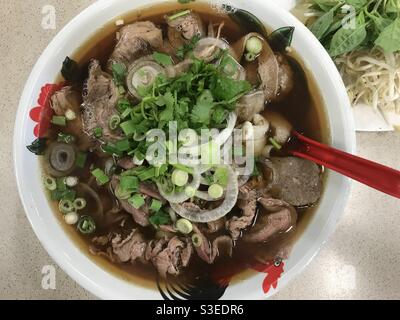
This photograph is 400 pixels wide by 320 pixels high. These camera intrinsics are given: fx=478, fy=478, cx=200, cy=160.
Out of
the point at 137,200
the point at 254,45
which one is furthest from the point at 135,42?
the point at 137,200

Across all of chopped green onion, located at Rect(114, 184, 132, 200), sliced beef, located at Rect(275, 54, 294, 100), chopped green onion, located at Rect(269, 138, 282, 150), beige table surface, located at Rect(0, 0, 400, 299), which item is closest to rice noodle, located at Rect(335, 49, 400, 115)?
beige table surface, located at Rect(0, 0, 400, 299)

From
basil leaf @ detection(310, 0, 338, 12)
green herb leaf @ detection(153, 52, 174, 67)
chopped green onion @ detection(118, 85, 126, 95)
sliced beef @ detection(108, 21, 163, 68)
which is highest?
sliced beef @ detection(108, 21, 163, 68)

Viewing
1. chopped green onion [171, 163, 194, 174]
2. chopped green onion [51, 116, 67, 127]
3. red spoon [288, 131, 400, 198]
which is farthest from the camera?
chopped green onion [51, 116, 67, 127]

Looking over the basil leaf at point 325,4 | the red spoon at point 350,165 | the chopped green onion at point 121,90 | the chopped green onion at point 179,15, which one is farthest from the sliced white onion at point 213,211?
the basil leaf at point 325,4

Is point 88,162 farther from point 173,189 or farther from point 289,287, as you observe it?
point 289,287

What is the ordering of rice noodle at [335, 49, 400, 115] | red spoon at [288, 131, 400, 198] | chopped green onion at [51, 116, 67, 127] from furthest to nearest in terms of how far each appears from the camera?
rice noodle at [335, 49, 400, 115], chopped green onion at [51, 116, 67, 127], red spoon at [288, 131, 400, 198]

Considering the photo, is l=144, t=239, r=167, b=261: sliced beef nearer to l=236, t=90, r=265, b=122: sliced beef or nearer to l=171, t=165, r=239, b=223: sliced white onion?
l=171, t=165, r=239, b=223: sliced white onion
